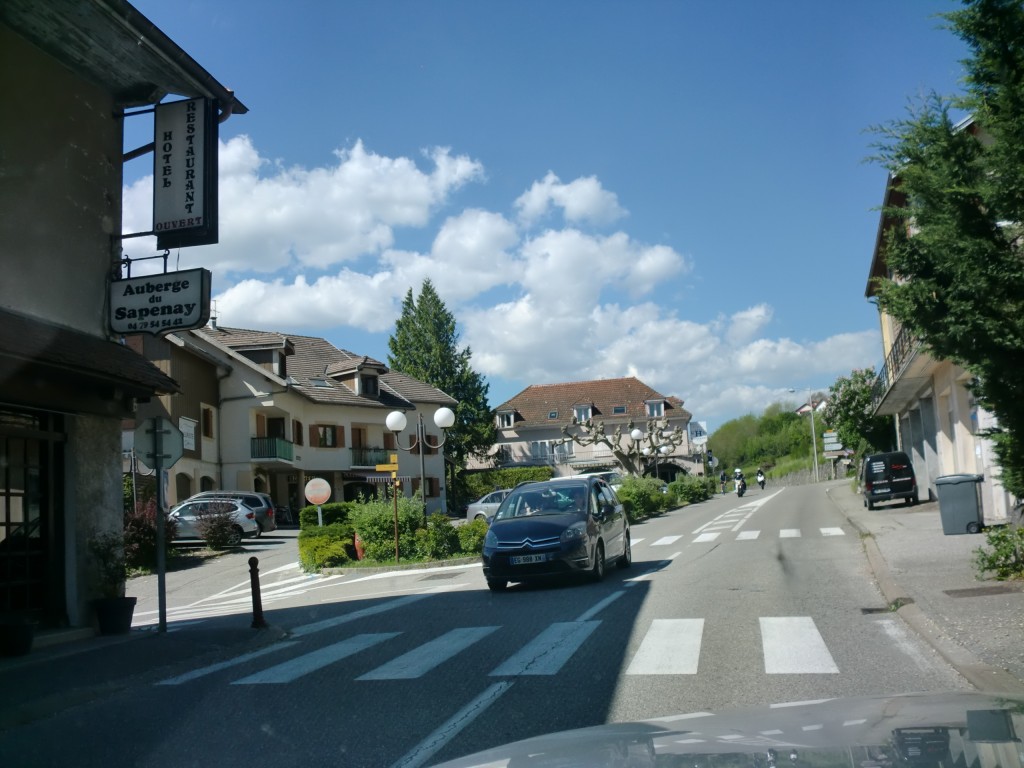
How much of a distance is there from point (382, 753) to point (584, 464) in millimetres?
72537

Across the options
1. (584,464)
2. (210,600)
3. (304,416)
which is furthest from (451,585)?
(584,464)

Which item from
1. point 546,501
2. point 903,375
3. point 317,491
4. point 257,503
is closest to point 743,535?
point 903,375

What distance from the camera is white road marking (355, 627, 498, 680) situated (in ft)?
27.1

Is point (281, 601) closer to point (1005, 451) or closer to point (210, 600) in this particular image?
point (210, 600)

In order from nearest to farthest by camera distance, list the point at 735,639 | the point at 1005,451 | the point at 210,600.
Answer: the point at 735,639, the point at 1005,451, the point at 210,600

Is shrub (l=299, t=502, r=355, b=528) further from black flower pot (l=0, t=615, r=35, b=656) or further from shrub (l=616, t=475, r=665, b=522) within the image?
black flower pot (l=0, t=615, r=35, b=656)

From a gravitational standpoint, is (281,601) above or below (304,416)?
below

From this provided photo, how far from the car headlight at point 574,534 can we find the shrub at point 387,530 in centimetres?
969

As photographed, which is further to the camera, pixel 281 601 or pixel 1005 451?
pixel 281 601

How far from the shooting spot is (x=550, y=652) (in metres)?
8.88

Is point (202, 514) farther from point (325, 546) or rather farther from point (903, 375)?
point (903, 375)

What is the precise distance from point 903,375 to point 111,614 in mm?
23030

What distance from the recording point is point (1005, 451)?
36.3 feet

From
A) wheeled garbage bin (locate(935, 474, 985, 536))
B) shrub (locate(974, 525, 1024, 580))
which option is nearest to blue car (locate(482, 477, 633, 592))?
shrub (locate(974, 525, 1024, 580))
